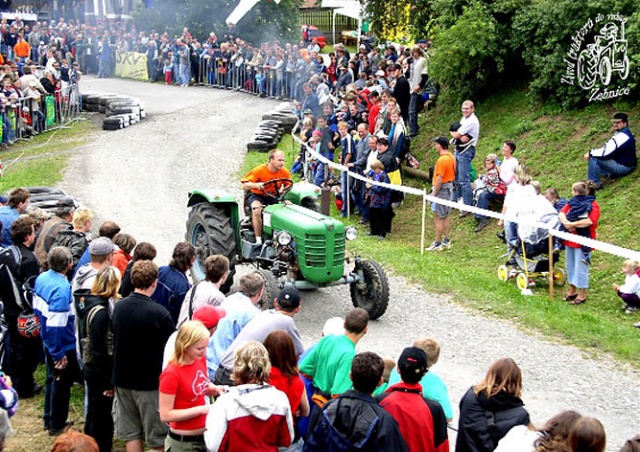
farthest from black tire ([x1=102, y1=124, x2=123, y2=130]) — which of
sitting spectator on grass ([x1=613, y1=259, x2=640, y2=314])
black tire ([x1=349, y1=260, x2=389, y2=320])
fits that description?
sitting spectator on grass ([x1=613, y1=259, x2=640, y2=314])

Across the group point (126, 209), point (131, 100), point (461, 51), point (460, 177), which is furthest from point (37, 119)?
point (460, 177)

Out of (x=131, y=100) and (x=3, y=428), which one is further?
(x=131, y=100)

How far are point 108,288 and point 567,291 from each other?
6867mm

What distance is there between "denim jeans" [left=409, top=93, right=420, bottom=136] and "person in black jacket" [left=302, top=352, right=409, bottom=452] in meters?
14.8

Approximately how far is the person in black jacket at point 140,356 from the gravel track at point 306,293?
8.42 feet

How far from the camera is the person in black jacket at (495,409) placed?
5258 mm

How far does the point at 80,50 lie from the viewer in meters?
36.1

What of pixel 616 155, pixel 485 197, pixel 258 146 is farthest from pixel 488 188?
pixel 258 146

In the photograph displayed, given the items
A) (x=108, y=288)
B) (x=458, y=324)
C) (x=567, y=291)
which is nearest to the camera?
(x=108, y=288)

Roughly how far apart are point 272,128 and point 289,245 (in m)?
12.7

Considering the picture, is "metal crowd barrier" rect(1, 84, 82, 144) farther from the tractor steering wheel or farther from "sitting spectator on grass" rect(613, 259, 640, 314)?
"sitting spectator on grass" rect(613, 259, 640, 314)

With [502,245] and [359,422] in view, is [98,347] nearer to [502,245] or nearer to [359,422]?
[359,422]

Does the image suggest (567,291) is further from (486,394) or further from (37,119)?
(37,119)

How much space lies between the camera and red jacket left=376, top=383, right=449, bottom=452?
5203 millimetres
